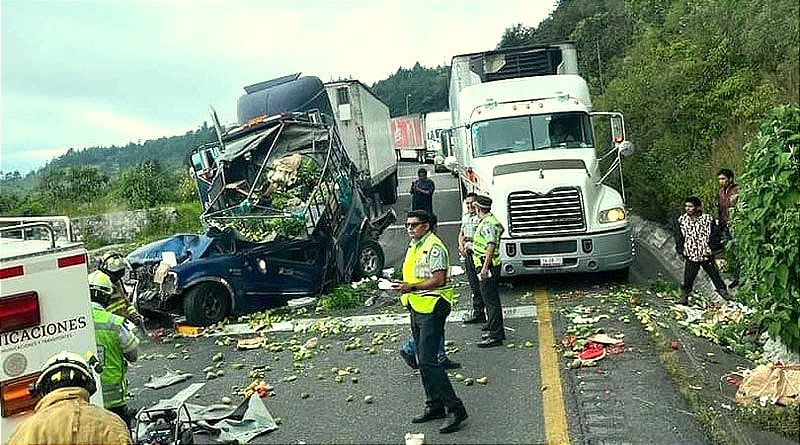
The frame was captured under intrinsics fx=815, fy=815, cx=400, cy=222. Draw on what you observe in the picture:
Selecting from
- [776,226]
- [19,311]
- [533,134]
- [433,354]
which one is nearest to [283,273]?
[533,134]

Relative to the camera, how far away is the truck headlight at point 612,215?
11.8 m

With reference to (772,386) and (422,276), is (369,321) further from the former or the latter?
(772,386)

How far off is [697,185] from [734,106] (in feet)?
10.8

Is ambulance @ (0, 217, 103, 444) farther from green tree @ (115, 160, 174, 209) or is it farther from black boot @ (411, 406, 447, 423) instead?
green tree @ (115, 160, 174, 209)

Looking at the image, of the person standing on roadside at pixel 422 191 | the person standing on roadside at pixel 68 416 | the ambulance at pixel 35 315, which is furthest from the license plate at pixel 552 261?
the person standing on roadside at pixel 68 416

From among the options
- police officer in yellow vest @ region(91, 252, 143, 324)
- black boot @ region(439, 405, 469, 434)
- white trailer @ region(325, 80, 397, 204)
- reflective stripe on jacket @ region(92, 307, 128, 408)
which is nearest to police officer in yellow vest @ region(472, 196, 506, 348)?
black boot @ region(439, 405, 469, 434)

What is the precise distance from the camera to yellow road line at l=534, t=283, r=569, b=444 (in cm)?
632

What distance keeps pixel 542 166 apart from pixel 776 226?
17.8 feet

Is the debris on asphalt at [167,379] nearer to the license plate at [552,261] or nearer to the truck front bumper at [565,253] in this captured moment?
the truck front bumper at [565,253]

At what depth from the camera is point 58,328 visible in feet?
15.9

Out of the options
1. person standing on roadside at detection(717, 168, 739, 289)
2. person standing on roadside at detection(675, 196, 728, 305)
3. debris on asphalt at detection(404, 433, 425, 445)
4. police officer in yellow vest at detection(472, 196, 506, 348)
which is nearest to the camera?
debris on asphalt at detection(404, 433, 425, 445)

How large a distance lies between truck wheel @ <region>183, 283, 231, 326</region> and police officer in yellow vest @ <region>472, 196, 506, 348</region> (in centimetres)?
415

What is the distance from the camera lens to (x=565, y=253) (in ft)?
38.3

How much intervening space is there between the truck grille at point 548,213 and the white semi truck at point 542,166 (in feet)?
0.05
